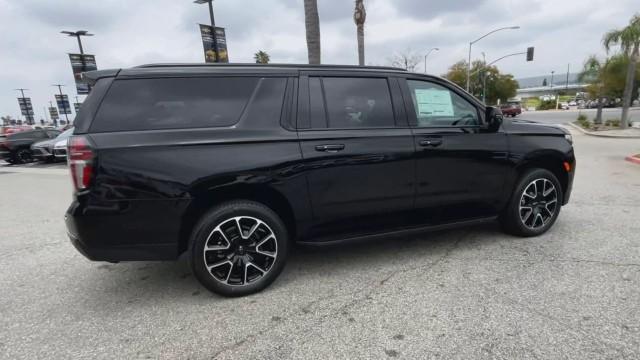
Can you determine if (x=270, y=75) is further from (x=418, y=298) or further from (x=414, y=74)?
(x=418, y=298)

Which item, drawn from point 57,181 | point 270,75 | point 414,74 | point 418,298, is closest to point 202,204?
point 270,75

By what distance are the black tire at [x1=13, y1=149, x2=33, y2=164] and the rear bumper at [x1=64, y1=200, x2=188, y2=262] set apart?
57.0 ft

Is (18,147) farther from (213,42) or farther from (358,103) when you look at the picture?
(358,103)

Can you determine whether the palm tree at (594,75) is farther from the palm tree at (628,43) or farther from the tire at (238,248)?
the tire at (238,248)

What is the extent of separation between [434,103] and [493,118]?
0.65 m

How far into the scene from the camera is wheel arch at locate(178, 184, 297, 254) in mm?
2920

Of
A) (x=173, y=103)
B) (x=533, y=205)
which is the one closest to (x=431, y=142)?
(x=533, y=205)

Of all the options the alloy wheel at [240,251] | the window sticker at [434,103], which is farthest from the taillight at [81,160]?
the window sticker at [434,103]

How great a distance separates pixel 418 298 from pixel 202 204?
1894 millimetres

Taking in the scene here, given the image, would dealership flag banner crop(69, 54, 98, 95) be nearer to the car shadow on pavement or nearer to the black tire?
the black tire

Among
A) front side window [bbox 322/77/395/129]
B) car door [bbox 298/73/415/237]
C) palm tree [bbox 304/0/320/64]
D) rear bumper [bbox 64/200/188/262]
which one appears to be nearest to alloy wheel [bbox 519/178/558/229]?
car door [bbox 298/73/415/237]

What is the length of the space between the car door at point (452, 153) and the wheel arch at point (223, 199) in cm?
137

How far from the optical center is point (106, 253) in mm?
2766

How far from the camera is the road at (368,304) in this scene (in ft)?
7.90
